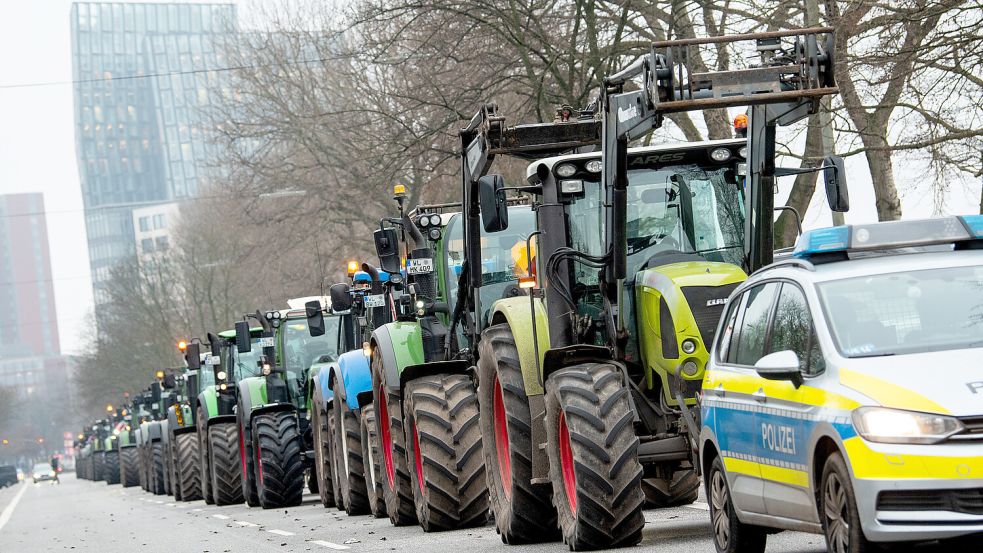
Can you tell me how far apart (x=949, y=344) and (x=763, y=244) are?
140 inches

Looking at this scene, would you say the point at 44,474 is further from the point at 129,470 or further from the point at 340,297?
the point at 340,297

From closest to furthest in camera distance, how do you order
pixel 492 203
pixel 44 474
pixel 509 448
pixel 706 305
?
pixel 706 305 < pixel 492 203 < pixel 509 448 < pixel 44 474

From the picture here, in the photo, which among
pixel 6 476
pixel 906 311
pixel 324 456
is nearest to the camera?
pixel 906 311

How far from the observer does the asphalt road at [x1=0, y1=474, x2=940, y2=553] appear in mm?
11648

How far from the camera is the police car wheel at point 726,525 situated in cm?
922

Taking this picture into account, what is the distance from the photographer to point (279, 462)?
22328mm

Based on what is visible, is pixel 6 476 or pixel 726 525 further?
pixel 6 476

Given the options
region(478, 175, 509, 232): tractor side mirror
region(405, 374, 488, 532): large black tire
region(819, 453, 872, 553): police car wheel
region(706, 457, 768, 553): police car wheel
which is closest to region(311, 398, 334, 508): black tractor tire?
region(405, 374, 488, 532): large black tire

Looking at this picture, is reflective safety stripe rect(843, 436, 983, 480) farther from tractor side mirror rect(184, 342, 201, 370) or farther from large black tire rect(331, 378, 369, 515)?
tractor side mirror rect(184, 342, 201, 370)

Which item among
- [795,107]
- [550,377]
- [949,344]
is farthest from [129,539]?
[949,344]

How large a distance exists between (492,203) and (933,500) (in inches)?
188

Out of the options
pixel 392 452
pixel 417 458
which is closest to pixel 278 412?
pixel 392 452

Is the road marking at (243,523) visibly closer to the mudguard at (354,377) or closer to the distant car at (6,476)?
the mudguard at (354,377)

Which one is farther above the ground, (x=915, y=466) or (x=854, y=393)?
(x=854, y=393)
